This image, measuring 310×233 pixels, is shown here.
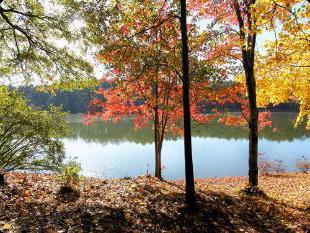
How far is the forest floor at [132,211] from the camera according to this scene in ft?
25.7

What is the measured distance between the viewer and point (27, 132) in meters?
12.3

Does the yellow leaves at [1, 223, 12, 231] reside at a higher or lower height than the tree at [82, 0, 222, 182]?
lower

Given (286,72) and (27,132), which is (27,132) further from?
(286,72)

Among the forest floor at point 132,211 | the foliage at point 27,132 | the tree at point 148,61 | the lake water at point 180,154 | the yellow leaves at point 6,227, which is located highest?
the tree at point 148,61

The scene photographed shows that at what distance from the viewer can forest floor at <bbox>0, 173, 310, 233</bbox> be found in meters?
7.82

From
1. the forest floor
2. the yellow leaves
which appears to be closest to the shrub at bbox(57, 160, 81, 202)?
the forest floor

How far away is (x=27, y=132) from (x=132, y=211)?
5638 mm

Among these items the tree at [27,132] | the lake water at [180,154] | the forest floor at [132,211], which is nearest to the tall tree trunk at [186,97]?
the forest floor at [132,211]

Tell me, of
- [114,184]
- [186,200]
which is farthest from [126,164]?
[186,200]

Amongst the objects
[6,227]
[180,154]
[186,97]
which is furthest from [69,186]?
[180,154]

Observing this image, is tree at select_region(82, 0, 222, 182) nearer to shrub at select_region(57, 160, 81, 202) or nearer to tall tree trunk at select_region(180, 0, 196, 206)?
tall tree trunk at select_region(180, 0, 196, 206)

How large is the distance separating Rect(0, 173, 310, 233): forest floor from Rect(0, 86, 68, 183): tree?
1.18 metres

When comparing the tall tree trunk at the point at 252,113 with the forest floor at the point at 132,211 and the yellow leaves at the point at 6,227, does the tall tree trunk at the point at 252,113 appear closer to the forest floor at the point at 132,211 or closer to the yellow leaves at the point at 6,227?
the forest floor at the point at 132,211

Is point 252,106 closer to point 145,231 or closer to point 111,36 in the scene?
point 111,36
